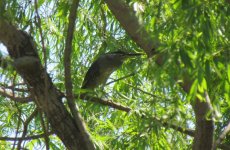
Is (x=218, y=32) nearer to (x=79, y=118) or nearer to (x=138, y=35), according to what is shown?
(x=138, y=35)

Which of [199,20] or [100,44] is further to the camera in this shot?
[100,44]

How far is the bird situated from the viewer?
3.91m

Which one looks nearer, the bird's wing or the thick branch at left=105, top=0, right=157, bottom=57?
the thick branch at left=105, top=0, right=157, bottom=57

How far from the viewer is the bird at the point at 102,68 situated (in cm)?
391

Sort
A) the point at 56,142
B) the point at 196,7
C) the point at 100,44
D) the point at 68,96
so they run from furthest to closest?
1. the point at 100,44
2. the point at 56,142
3. the point at 68,96
4. the point at 196,7

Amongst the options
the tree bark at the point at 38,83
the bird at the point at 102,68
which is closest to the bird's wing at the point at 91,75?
the bird at the point at 102,68

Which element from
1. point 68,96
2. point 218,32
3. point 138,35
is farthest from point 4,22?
point 218,32

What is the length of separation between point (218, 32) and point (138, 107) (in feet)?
3.56

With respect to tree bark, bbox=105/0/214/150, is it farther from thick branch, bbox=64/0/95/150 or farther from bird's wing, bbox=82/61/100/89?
bird's wing, bbox=82/61/100/89

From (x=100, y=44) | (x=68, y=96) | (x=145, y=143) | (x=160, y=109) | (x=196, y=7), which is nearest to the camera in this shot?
(x=196, y=7)

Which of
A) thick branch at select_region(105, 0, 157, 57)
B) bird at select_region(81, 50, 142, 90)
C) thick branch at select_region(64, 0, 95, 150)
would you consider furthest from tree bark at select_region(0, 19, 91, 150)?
bird at select_region(81, 50, 142, 90)

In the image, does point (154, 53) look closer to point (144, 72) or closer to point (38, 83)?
point (38, 83)

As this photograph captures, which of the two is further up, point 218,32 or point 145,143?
point 218,32

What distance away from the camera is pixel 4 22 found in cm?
304
